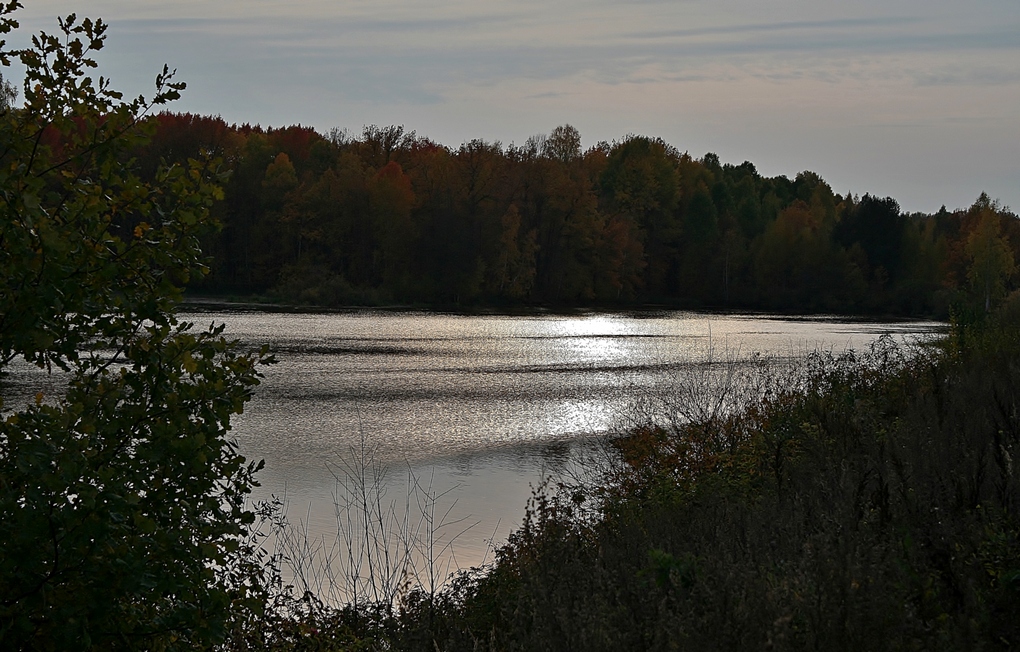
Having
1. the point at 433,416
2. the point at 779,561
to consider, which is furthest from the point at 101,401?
the point at 433,416

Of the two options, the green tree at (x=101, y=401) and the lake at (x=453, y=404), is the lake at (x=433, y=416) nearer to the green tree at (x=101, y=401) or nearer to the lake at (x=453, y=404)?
the lake at (x=453, y=404)

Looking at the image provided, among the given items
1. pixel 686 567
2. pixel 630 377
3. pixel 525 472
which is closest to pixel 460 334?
pixel 630 377

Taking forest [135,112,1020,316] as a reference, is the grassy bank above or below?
below

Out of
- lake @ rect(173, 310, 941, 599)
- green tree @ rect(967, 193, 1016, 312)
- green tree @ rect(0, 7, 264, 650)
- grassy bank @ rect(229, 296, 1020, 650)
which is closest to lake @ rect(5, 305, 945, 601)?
lake @ rect(173, 310, 941, 599)

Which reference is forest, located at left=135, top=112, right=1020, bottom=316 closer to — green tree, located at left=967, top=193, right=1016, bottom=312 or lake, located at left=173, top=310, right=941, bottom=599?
green tree, located at left=967, top=193, right=1016, bottom=312

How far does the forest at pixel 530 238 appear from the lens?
236 feet

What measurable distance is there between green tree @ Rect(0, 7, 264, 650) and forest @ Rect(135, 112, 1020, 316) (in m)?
63.2

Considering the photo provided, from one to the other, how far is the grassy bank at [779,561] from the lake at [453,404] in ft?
7.35

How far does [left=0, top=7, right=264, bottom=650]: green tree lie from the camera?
3.58 m

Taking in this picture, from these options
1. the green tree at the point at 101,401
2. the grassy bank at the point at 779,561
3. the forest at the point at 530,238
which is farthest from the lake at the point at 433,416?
the forest at the point at 530,238

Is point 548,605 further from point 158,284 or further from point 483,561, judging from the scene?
point 483,561

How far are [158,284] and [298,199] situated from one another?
71.4m

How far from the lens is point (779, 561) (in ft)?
15.6

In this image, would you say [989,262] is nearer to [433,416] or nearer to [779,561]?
[433,416]
